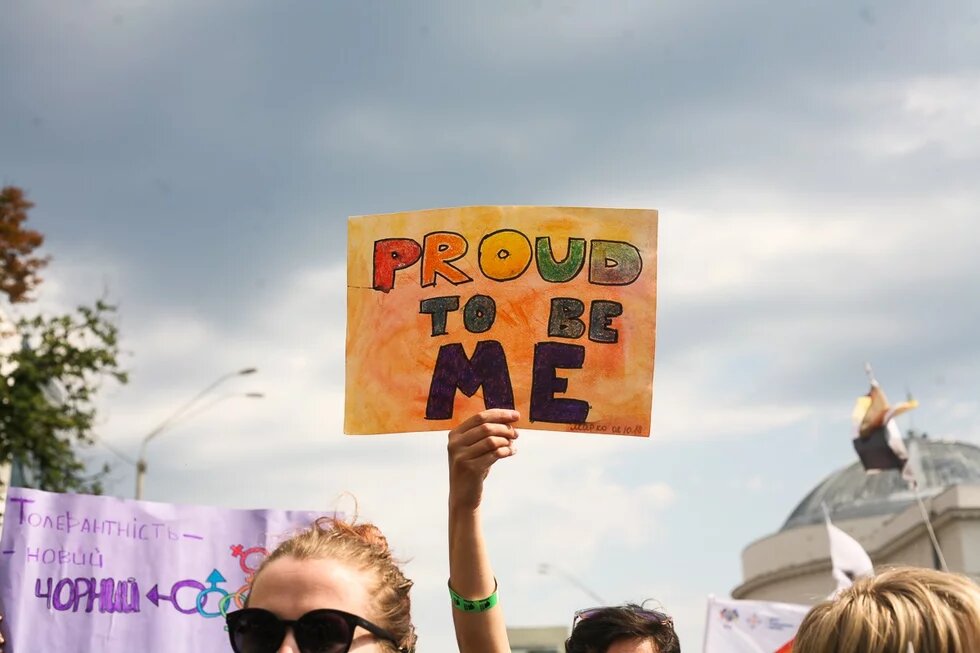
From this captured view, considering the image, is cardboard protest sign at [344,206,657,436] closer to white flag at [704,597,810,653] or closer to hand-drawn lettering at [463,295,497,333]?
hand-drawn lettering at [463,295,497,333]

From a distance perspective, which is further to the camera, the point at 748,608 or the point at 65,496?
the point at 748,608

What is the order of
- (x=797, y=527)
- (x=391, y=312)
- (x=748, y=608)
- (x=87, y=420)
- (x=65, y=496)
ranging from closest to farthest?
(x=391, y=312)
(x=65, y=496)
(x=748, y=608)
(x=87, y=420)
(x=797, y=527)

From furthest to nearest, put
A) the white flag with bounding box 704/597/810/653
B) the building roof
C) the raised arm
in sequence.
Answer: the building roof < the white flag with bounding box 704/597/810/653 < the raised arm

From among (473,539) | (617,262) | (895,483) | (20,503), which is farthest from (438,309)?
(895,483)

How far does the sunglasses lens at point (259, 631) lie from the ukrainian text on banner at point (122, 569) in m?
2.62

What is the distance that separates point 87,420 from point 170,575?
45.7 ft

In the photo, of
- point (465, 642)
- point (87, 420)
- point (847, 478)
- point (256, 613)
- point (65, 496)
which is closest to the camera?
point (256, 613)

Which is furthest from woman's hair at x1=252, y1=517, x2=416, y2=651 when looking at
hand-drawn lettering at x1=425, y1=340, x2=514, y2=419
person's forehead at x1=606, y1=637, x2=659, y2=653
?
person's forehead at x1=606, y1=637, x2=659, y2=653

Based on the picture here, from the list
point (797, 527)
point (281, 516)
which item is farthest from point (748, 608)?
point (797, 527)

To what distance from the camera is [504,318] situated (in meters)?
2.90

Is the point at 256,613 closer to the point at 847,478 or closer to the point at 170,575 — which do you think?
the point at 170,575

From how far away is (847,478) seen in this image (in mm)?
67438

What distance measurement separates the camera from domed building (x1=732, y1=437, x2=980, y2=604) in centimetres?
4750

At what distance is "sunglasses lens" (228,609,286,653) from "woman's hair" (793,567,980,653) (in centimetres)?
89
